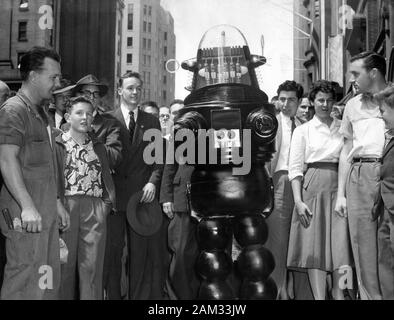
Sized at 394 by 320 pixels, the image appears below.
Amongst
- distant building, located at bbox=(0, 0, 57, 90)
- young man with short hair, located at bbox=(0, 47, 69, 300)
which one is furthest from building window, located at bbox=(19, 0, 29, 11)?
young man with short hair, located at bbox=(0, 47, 69, 300)

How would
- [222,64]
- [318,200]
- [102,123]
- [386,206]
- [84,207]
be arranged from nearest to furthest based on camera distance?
[386,206] → [84,207] → [318,200] → [222,64] → [102,123]

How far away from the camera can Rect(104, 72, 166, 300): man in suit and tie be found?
3863 millimetres

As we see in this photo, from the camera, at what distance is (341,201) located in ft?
11.8

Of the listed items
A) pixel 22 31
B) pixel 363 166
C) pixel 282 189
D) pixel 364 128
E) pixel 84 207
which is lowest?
pixel 84 207

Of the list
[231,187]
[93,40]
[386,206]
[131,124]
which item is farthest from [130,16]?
[386,206]

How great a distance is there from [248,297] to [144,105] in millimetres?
1785

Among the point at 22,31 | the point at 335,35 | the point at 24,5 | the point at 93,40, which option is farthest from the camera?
the point at 335,35

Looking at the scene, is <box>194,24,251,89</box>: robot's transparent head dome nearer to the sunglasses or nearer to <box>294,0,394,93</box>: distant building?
<box>294,0,394,93</box>: distant building

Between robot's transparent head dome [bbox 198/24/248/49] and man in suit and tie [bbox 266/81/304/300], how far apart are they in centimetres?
45

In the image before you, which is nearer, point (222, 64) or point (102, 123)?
point (222, 64)

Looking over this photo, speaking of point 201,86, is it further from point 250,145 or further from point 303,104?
point 303,104

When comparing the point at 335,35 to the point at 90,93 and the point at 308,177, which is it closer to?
the point at 308,177

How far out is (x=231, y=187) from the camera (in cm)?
357

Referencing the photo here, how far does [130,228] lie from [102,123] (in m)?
0.74
